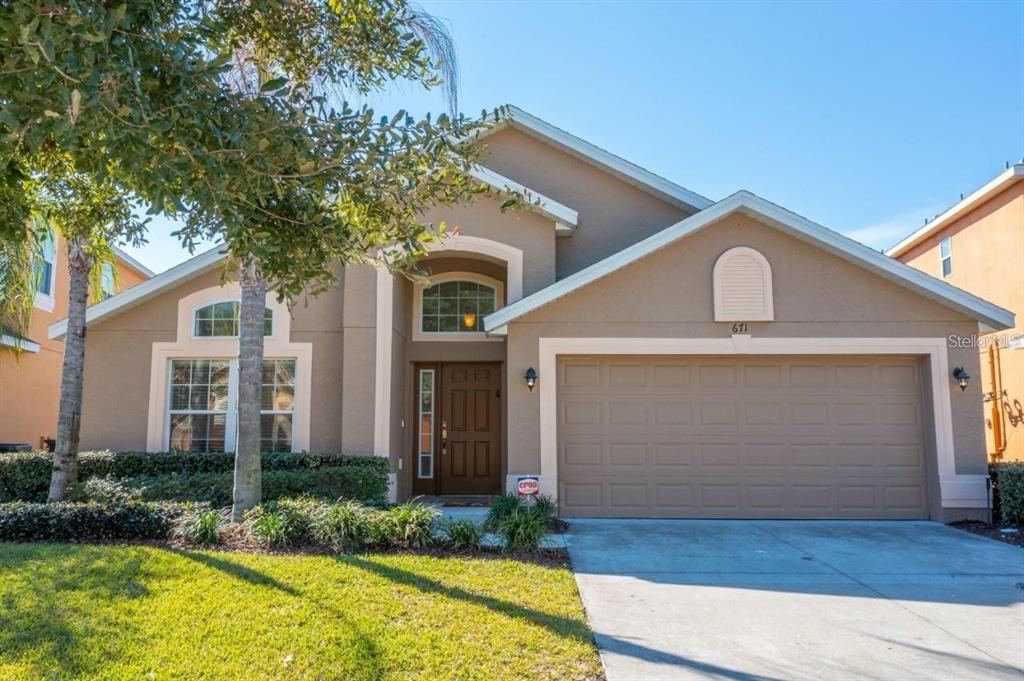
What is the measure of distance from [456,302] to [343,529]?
5993 mm

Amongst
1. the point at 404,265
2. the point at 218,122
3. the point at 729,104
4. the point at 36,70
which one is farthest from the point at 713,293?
the point at 36,70

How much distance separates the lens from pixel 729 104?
10.7 meters

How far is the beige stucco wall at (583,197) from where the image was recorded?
40.2 feet

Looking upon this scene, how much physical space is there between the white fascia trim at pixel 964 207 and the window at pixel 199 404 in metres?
14.7

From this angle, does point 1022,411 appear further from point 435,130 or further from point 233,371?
point 233,371

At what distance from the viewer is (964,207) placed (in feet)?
47.8

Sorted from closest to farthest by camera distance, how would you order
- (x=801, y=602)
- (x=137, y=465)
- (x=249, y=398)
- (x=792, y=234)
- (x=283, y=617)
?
(x=283, y=617), (x=801, y=602), (x=249, y=398), (x=792, y=234), (x=137, y=465)

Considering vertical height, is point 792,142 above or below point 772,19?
below

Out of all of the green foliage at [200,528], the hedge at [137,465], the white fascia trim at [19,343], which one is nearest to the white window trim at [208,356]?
the hedge at [137,465]

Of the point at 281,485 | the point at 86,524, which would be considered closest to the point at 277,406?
the point at 281,485

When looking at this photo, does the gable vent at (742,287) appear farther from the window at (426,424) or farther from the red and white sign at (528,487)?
the window at (426,424)

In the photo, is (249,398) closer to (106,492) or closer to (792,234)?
(106,492)

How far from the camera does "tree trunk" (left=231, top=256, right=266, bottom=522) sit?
802 centimetres

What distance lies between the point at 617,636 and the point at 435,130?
403 centimetres
